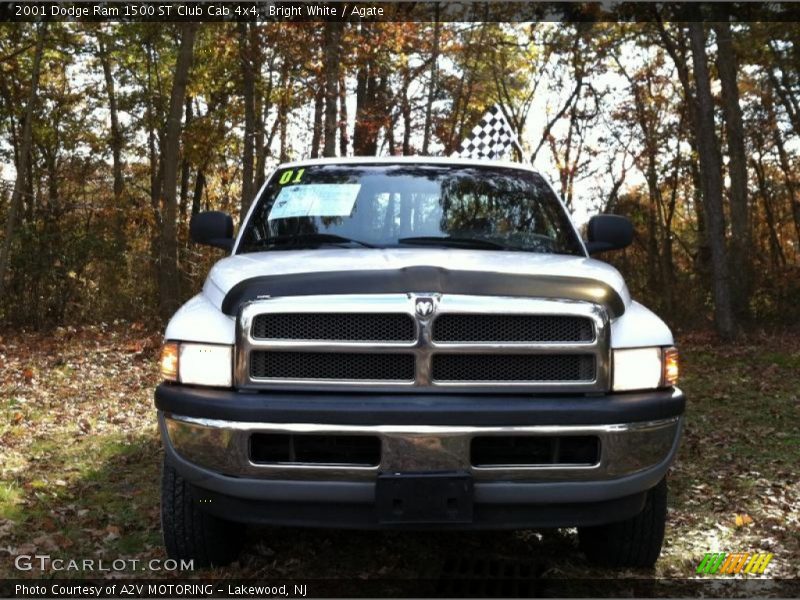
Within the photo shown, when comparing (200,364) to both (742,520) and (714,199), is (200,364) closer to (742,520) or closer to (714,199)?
(742,520)

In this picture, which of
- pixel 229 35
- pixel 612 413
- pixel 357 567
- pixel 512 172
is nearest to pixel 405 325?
pixel 612 413

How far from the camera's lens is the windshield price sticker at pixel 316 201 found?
14.9ft

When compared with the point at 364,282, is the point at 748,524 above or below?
below

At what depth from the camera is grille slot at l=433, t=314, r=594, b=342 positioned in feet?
10.7

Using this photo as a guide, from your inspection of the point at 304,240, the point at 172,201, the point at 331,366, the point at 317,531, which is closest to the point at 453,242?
the point at 304,240

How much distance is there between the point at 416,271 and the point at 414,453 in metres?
0.70

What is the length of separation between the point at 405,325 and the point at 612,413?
32.9 inches

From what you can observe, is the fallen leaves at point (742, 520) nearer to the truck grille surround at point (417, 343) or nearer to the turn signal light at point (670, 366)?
the turn signal light at point (670, 366)

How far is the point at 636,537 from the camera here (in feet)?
12.5

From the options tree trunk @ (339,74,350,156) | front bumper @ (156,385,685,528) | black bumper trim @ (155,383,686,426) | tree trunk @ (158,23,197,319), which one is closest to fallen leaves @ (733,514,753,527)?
front bumper @ (156,385,685,528)

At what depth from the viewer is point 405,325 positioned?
3.24 m

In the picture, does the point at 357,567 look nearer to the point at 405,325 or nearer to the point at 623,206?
the point at 405,325

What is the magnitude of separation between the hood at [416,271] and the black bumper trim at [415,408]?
0.38 metres

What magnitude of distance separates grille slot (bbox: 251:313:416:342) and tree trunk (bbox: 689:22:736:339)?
1138 centimetres
